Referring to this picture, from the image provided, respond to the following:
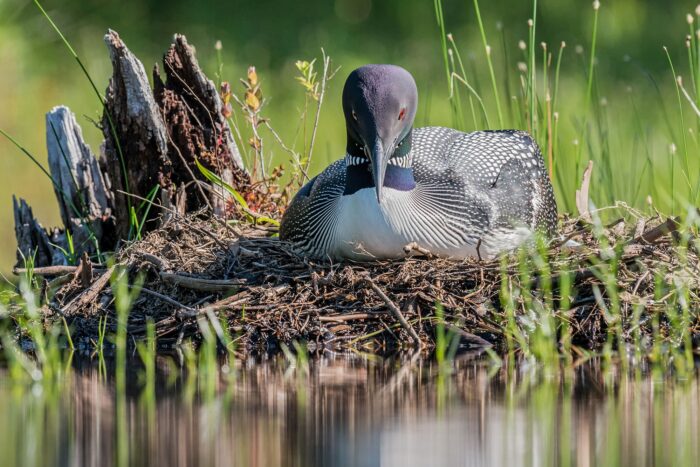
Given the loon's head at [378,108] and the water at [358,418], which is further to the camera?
the loon's head at [378,108]

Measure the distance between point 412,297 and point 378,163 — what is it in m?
0.60

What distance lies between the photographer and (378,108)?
17.9 feet

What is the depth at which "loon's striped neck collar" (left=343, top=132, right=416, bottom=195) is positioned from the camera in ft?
18.9

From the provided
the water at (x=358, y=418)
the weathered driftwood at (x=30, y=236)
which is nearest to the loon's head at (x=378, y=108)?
the water at (x=358, y=418)

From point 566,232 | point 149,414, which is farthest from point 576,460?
point 566,232

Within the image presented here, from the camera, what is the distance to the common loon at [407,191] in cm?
550

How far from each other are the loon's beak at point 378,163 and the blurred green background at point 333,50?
4430 mm

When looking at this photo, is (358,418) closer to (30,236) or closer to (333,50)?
(30,236)

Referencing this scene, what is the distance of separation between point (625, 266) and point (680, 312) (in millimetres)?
352

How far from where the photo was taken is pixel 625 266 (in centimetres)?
581

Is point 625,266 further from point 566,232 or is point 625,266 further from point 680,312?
point 566,232

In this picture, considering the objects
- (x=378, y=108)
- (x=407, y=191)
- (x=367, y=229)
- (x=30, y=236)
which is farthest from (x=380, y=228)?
(x=30, y=236)

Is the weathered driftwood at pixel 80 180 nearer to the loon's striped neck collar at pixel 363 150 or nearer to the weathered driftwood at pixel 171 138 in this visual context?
the weathered driftwood at pixel 171 138

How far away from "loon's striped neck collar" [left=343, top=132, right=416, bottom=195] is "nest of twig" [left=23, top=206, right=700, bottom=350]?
321mm
